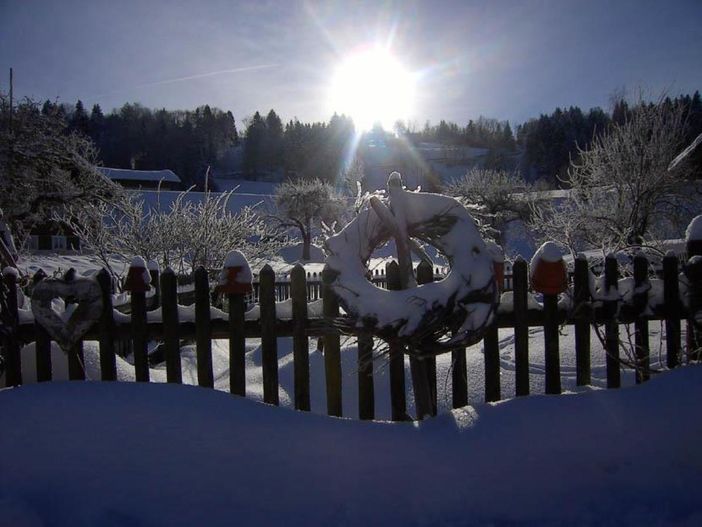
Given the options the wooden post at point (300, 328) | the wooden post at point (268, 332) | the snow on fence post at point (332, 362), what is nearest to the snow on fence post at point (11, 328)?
the wooden post at point (268, 332)

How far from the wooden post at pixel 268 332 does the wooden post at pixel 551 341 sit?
1.81m

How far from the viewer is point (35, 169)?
748 inches

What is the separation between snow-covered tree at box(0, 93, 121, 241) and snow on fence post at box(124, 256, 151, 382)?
1633cm

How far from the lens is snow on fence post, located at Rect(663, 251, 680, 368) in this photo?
298 cm

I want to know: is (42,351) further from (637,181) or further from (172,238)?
(637,181)

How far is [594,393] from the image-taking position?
2500 mm

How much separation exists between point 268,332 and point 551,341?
6.21 feet

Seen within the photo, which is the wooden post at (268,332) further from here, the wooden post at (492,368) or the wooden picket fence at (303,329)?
the wooden post at (492,368)

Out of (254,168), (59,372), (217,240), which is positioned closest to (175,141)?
(254,168)

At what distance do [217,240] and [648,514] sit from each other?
25.8ft

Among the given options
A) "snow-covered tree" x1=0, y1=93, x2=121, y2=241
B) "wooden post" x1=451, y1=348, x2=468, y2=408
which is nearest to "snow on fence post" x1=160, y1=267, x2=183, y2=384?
"wooden post" x1=451, y1=348, x2=468, y2=408

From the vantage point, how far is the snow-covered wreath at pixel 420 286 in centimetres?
221

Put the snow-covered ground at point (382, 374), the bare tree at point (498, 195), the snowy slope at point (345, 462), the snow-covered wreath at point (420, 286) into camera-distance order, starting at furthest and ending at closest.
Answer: the bare tree at point (498, 195) < the snow-covered ground at point (382, 374) < the snow-covered wreath at point (420, 286) < the snowy slope at point (345, 462)

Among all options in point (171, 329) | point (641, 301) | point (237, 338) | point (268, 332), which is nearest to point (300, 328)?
point (268, 332)
